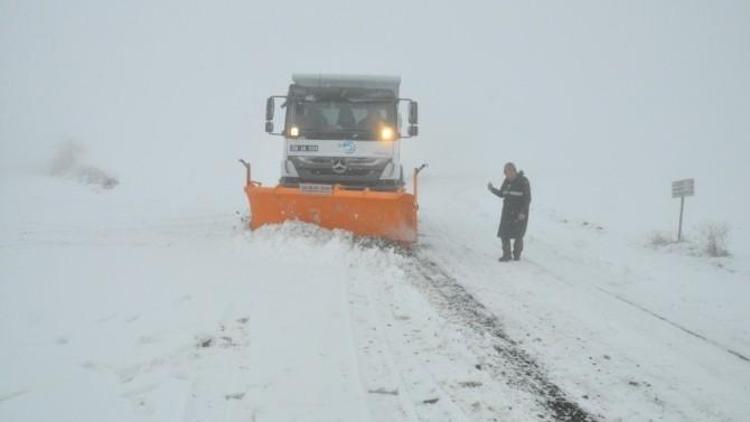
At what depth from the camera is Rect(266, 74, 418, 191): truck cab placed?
9.55 metres

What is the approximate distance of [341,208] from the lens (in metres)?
8.69

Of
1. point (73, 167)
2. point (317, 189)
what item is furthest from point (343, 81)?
point (73, 167)

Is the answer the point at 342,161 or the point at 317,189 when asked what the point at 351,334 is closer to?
the point at 317,189

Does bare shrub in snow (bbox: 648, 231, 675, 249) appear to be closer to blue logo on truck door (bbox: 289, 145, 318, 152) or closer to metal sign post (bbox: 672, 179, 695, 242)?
metal sign post (bbox: 672, 179, 695, 242)

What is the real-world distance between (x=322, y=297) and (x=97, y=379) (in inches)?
100

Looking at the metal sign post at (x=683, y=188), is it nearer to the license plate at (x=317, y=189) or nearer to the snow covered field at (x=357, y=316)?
the snow covered field at (x=357, y=316)

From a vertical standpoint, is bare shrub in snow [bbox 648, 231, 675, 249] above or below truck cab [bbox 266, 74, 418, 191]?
below

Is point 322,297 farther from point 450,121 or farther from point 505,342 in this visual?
point 450,121

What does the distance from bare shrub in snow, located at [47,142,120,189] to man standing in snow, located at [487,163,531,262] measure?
2193 centimetres

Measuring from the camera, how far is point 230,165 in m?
37.9

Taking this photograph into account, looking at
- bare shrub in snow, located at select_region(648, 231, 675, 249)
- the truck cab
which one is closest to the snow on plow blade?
the truck cab

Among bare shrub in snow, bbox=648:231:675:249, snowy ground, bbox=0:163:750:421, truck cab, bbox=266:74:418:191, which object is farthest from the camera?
bare shrub in snow, bbox=648:231:675:249

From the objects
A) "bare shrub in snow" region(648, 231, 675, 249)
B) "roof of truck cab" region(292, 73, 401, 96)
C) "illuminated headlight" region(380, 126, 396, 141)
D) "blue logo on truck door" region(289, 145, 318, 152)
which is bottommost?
"bare shrub in snow" region(648, 231, 675, 249)

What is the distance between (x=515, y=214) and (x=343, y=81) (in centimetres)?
364
